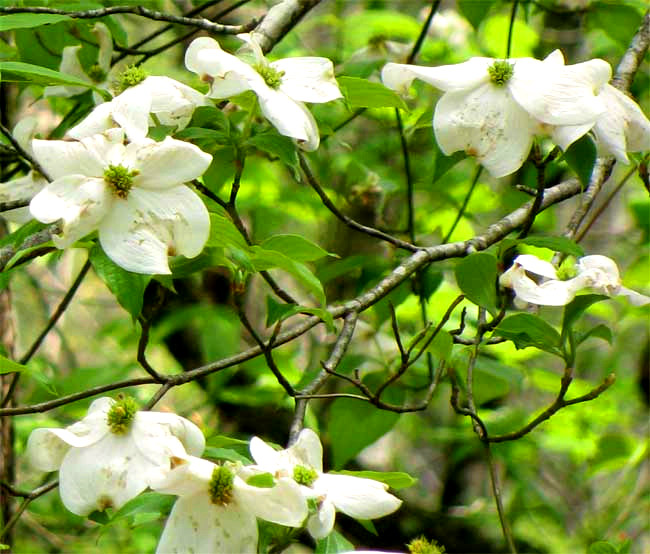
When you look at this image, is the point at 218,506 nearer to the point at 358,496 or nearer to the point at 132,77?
the point at 358,496

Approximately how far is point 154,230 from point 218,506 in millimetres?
193

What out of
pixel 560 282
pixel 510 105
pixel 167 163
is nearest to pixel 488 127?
pixel 510 105

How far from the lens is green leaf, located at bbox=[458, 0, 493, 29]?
1360 mm

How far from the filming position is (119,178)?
736mm

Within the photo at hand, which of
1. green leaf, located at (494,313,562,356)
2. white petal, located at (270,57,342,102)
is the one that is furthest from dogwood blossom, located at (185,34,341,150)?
green leaf, located at (494,313,562,356)

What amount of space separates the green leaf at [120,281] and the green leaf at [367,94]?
0.82 ft

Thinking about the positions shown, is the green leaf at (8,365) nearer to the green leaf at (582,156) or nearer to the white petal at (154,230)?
the white petal at (154,230)

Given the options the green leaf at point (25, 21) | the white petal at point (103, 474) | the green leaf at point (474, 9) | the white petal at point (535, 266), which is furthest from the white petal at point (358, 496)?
the green leaf at point (474, 9)

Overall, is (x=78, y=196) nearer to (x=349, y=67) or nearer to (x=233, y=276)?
(x=233, y=276)

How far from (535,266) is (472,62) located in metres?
0.18

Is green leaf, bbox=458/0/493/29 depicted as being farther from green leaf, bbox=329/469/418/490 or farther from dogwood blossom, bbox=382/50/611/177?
green leaf, bbox=329/469/418/490

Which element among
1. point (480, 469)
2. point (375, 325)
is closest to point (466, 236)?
point (375, 325)

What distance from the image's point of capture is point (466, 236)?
1839mm

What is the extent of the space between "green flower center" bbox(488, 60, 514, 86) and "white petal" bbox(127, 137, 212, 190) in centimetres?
26
